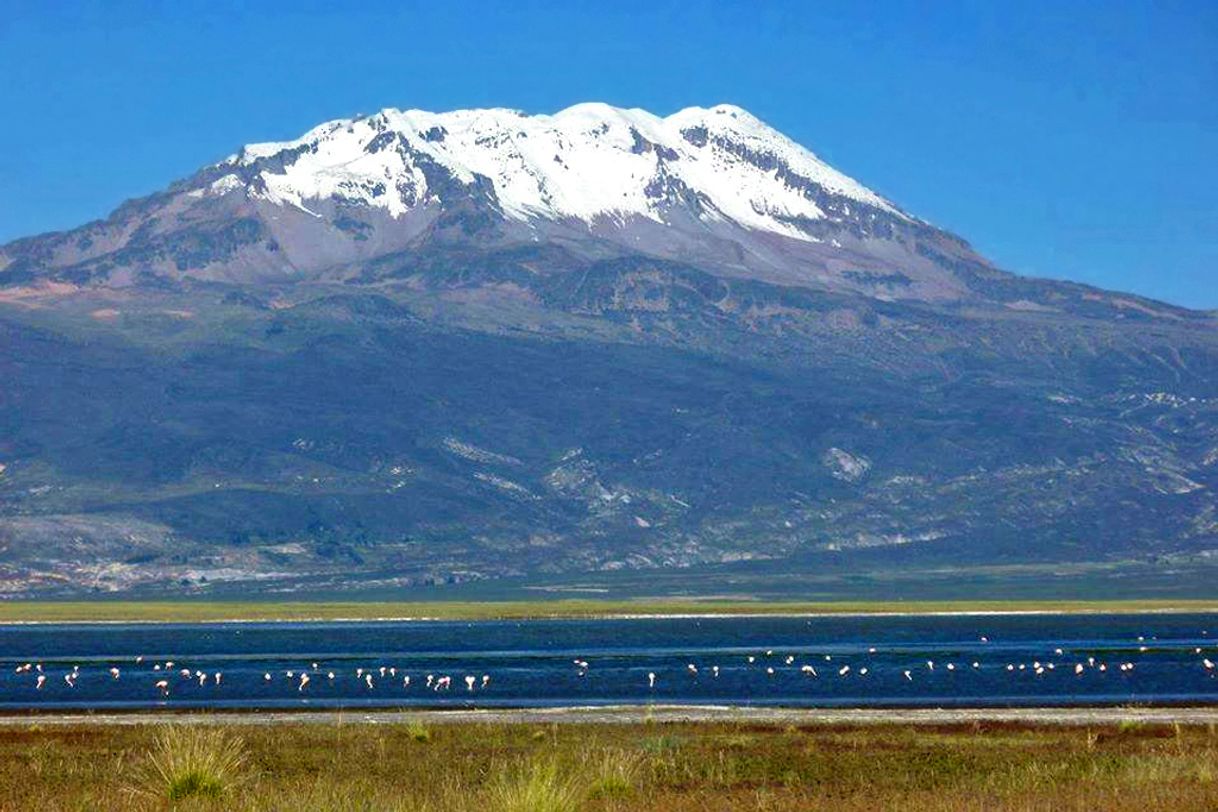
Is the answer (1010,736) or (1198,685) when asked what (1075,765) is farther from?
(1198,685)

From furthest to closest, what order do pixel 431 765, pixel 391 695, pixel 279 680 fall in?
1. pixel 279 680
2. pixel 391 695
3. pixel 431 765

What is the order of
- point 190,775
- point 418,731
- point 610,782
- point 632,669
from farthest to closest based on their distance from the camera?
point 632,669 < point 418,731 < point 610,782 < point 190,775

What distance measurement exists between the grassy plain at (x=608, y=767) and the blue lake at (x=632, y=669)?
21562mm

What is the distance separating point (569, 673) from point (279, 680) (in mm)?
15753

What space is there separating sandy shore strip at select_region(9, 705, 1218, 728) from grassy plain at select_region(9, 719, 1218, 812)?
2625 millimetres

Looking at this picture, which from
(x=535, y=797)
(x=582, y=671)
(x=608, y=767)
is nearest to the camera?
(x=535, y=797)

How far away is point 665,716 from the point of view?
2982 inches

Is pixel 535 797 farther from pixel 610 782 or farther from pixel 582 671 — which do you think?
pixel 582 671

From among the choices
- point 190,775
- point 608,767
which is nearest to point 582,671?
point 608,767

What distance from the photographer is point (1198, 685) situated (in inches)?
3863

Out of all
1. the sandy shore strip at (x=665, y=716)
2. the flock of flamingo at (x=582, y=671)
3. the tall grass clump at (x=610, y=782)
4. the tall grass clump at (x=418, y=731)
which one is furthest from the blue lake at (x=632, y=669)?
the tall grass clump at (x=610, y=782)

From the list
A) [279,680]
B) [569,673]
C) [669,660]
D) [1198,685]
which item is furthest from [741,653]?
[1198,685]

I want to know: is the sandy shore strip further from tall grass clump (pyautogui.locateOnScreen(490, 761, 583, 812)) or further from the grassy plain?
tall grass clump (pyautogui.locateOnScreen(490, 761, 583, 812))

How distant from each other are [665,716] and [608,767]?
101 ft
